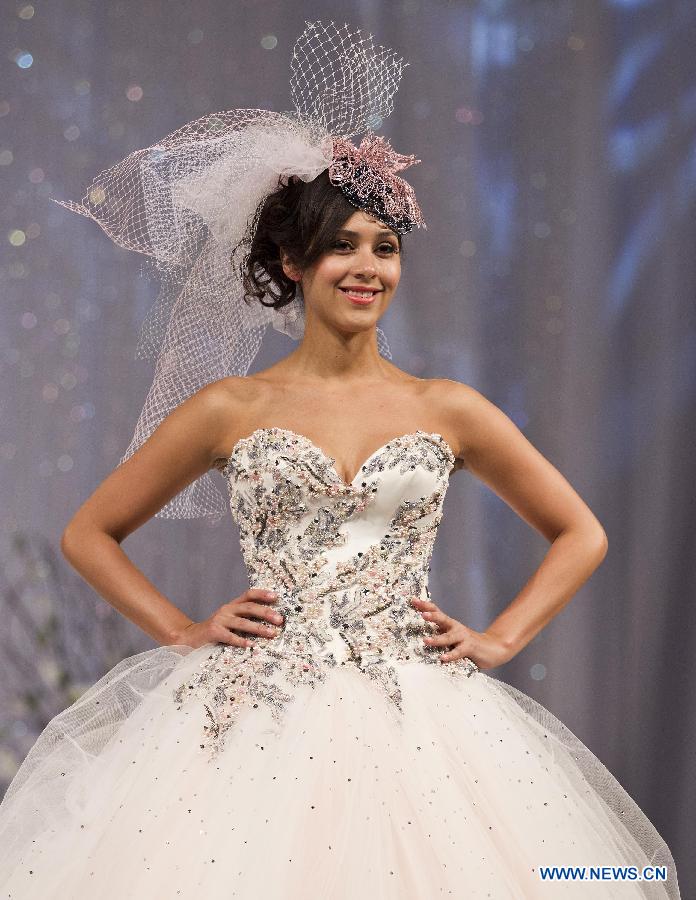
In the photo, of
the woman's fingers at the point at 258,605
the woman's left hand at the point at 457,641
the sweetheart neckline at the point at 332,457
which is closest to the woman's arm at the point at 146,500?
the sweetheart neckline at the point at 332,457

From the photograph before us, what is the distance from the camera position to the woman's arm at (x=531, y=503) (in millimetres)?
2006

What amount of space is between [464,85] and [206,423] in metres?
1.24

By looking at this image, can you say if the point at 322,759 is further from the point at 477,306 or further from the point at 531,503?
the point at 477,306

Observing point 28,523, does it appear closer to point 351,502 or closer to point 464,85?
point 351,502

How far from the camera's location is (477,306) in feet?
9.31

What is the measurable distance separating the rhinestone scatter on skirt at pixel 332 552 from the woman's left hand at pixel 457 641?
13 mm

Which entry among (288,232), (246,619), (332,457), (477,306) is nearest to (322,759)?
(246,619)

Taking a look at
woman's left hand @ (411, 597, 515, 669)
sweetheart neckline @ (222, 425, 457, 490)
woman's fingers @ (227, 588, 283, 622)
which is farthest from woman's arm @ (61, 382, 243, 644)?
woman's left hand @ (411, 597, 515, 669)

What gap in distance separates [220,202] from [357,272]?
28 centimetres

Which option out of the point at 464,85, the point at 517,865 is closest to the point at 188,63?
the point at 464,85

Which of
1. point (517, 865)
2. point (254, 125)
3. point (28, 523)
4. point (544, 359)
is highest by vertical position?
point (254, 125)

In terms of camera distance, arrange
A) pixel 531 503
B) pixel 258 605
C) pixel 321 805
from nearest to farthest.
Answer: pixel 321 805 → pixel 258 605 → pixel 531 503

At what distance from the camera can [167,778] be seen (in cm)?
162

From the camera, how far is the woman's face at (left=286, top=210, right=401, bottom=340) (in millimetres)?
1963
